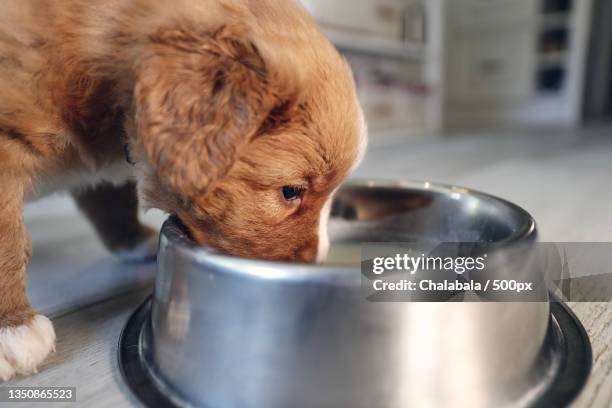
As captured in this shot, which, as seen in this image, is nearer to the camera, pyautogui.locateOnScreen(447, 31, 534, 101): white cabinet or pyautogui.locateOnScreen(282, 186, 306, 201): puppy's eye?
pyautogui.locateOnScreen(282, 186, 306, 201): puppy's eye

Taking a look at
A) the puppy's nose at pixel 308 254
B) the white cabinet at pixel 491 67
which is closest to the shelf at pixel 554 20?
the white cabinet at pixel 491 67

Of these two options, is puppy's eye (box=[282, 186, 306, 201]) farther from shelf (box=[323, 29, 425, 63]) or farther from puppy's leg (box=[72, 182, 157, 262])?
shelf (box=[323, 29, 425, 63])

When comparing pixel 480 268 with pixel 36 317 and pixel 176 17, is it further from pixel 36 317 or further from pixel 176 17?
pixel 36 317

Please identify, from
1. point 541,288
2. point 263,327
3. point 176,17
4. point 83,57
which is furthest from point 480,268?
point 83,57

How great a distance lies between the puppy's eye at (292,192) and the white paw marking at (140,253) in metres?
0.64

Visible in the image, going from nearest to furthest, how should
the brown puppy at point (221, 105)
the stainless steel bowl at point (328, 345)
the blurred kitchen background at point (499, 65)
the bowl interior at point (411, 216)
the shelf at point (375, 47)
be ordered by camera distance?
the stainless steel bowl at point (328, 345)
the brown puppy at point (221, 105)
the bowl interior at point (411, 216)
the shelf at point (375, 47)
the blurred kitchen background at point (499, 65)

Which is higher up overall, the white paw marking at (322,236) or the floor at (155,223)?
the white paw marking at (322,236)

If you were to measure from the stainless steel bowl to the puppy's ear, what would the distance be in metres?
0.13

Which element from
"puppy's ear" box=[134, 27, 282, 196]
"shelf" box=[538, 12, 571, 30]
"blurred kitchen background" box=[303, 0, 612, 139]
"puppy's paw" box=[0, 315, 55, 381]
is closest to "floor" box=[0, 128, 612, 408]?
"puppy's paw" box=[0, 315, 55, 381]

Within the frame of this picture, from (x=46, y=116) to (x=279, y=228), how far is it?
1.46 feet

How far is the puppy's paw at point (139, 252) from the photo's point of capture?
4.69ft

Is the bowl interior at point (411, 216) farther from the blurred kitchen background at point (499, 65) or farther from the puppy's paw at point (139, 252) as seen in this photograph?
the blurred kitchen background at point (499, 65)

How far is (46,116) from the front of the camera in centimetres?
91

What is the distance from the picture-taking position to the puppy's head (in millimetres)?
766
